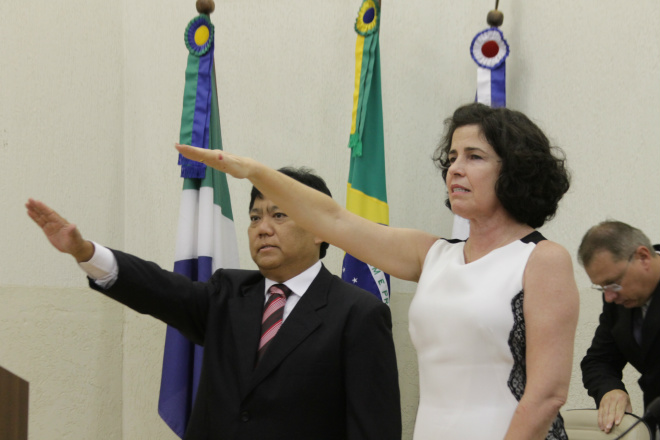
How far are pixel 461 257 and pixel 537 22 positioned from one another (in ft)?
8.24

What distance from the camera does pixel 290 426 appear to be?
7.43 feet

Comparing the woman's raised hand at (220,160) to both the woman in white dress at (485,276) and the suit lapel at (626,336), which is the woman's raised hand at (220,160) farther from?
the suit lapel at (626,336)

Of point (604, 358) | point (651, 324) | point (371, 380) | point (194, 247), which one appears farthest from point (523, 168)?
point (194, 247)

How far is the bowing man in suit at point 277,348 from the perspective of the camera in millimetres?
2271

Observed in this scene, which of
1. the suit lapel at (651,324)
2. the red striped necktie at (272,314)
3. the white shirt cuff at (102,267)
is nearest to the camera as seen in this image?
the white shirt cuff at (102,267)

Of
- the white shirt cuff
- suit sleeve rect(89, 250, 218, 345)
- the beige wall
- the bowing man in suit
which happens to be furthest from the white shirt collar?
the beige wall

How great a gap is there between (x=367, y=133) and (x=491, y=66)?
2.23 ft

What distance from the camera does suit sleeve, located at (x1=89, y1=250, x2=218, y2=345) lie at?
2258 millimetres

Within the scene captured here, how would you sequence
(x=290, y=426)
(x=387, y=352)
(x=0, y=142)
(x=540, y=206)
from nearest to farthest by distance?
(x=540, y=206), (x=290, y=426), (x=387, y=352), (x=0, y=142)

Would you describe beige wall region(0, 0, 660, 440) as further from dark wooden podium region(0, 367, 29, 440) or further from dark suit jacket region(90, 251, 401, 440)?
dark wooden podium region(0, 367, 29, 440)

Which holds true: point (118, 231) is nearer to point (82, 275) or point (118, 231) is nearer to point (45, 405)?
point (82, 275)

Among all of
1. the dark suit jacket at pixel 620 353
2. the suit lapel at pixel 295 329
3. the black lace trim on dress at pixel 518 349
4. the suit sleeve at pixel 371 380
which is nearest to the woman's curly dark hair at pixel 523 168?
the black lace trim on dress at pixel 518 349

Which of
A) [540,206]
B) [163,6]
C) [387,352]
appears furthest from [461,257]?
[163,6]

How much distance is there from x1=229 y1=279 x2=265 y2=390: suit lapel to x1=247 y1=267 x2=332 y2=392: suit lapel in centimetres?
4
